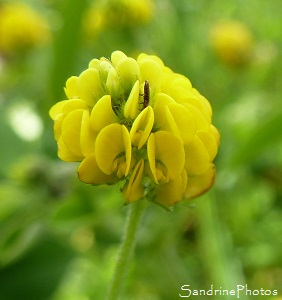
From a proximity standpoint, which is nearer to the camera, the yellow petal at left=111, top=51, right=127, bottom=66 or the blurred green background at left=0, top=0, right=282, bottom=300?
the yellow petal at left=111, top=51, right=127, bottom=66

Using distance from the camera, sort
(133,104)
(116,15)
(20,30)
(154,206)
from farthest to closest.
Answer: (20,30), (116,15), (154,206), (133,104)

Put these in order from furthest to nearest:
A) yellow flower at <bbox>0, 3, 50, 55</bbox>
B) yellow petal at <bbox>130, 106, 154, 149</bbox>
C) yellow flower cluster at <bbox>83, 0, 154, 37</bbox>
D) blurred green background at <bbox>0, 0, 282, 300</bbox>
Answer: yellow flower at <bbox>0, 3, 50, 55</bbox>
yellow flower cluster at <bbox>83, 0, 154, 37</bbox>
blurred green background at <bbox>0, 0, 282, 300</bbox>
yellow petal at <bbox>130, 106, 154, 149</bbox>

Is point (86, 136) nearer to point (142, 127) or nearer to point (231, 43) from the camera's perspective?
point (142, 127)

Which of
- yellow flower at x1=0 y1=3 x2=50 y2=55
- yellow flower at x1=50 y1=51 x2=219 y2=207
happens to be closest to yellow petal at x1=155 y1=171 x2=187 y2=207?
yellow flower at x1=50 y1=51 x2=219 y2=207

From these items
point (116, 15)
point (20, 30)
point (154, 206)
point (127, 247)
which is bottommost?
point (127, 247)

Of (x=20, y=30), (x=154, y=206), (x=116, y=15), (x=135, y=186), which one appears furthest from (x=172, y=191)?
(x=20, y=30)

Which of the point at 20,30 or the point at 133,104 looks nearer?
the point at 133,104

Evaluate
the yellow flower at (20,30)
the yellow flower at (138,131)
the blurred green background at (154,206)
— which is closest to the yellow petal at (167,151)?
the yellow flower at (138,131)

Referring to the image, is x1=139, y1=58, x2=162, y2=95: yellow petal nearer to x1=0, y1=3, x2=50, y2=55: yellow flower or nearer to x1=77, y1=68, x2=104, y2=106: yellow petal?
x1=77, y1=68, x2=104, y2=106: yellow petal
